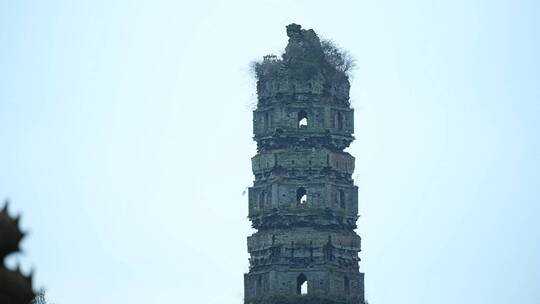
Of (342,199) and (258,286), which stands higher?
(342,199)

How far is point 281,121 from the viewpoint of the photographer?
7562 cm

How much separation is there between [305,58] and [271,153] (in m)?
4.84

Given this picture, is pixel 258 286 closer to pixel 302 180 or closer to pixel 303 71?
pixel 302 180

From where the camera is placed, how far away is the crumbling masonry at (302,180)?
244 ft

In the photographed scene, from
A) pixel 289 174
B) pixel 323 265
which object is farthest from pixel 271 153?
pixel 323 265

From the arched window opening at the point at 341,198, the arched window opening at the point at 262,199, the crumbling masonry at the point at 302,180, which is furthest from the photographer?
the arched window opening at the point at 262,199

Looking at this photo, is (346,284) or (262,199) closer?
(346,284)

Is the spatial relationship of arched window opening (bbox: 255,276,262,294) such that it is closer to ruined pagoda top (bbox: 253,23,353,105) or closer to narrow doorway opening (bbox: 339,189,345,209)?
narrow doorway opening (bbox: 339,189,345,209)

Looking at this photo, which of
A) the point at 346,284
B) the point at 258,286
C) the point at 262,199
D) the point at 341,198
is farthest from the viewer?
the point at 262,199

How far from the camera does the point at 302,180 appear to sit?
246 feet

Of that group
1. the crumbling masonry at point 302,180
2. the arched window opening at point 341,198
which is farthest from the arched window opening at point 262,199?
the arched window opening at point 341,198

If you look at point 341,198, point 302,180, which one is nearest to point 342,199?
point 341,198

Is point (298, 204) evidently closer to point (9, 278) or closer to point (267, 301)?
point (267, 301)

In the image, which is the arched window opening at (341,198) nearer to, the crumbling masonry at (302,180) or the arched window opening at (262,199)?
the crumbling masonry at (302,180)
